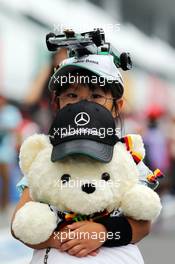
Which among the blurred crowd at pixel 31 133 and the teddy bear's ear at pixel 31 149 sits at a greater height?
the teddy bear's ear at pixel 31 149

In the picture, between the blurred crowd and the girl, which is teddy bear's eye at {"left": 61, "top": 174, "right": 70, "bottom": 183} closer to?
the girl

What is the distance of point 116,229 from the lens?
2.38 m

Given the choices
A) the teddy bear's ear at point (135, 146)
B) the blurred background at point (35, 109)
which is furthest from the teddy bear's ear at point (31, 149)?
the blurred background at point (35, 109)

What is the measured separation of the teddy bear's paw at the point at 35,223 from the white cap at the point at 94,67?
0.51m

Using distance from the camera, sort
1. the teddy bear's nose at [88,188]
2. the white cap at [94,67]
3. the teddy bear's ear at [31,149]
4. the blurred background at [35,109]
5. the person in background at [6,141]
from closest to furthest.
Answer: the teddy bear's nose at [88,188], the teddy bear's ear at [31,149], the white cap at [94,67], the blurred background at [35,109], the person in background at [6,141]

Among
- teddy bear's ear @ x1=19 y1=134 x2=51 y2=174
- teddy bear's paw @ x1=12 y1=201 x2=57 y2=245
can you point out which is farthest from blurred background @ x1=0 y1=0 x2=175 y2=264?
teddy bear's paw @ x1=12 y1=201 x2=57 y2=245

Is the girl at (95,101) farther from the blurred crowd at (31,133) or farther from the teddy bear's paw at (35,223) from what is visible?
the blurred crowd at (31,133)

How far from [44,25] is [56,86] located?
10829mm

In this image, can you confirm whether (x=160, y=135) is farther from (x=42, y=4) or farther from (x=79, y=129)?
(x=79, y=129)

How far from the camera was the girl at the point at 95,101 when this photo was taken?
2.35 metres

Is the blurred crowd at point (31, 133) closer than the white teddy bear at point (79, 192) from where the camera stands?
No

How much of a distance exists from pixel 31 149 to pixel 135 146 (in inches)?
13.6

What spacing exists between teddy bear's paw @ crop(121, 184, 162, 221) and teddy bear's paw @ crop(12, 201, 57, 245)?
23 cm

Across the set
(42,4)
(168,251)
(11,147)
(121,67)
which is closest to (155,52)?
(42,4)
